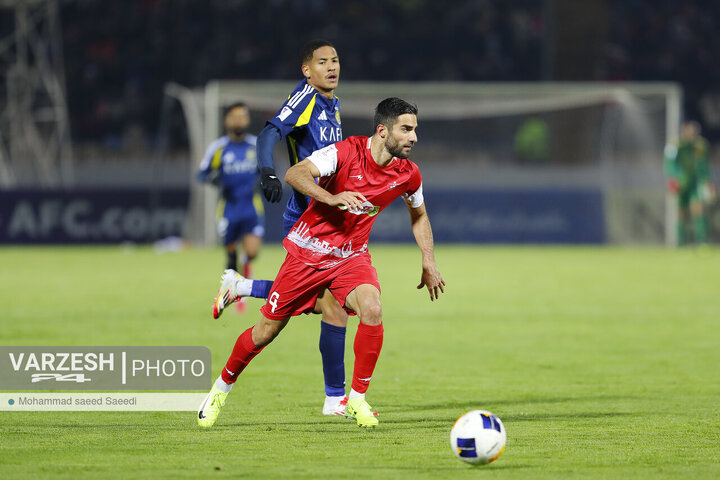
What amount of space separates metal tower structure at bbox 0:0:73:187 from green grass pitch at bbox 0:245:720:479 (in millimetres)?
10791

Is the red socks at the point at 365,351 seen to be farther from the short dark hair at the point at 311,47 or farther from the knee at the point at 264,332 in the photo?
the short dark hair at the point at 311,47

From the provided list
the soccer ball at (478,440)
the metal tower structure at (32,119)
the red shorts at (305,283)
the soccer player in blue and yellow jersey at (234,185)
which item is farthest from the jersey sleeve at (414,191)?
the metal tower structure at (32,119)

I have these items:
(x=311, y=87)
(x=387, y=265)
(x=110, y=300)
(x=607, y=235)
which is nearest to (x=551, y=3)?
(x=607, y=235)

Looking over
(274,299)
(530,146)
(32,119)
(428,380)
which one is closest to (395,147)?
(274,299)

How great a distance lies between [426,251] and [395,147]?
69 centimetres

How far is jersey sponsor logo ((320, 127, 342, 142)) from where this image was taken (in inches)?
267

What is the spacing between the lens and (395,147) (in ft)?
19.9

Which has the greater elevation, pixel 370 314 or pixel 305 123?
pixel 305 123

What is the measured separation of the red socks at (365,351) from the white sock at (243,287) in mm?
1145

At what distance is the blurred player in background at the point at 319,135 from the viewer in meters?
6.54

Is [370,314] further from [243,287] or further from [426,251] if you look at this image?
[243,287]

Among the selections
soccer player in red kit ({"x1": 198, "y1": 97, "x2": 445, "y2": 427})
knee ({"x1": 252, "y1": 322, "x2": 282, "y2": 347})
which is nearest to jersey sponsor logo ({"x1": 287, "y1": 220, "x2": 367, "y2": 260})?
soccer player in red kit ({"x1": 198, "y1": 97, "x2": 445, "y2": 427})

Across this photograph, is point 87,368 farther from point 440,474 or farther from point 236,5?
point 236,5

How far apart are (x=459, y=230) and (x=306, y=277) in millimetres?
19326
